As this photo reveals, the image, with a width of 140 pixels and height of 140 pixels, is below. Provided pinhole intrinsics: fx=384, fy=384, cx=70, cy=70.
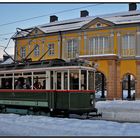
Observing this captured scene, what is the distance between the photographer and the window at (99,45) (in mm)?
36531

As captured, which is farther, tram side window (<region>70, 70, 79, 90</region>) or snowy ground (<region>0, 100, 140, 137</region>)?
tram side window (<region>70, 70, 79, 90</region>)

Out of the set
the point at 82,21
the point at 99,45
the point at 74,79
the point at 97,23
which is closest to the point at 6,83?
the point at 74,79

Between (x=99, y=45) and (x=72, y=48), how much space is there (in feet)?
11.9

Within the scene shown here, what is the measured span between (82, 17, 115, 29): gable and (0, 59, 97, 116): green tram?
18.7 meters

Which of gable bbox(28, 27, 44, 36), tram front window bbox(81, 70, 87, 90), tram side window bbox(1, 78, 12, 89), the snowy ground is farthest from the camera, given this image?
gable bbox(28, 27, 44, 36)

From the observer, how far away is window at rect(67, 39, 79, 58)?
1523 inches

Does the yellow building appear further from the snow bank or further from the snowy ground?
the snowy ground

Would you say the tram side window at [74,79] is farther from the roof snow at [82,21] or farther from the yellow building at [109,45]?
the roof snow at [82,21]

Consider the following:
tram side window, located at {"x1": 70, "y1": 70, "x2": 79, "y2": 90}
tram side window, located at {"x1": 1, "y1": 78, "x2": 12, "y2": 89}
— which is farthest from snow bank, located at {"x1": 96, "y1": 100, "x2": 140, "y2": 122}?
tram side window, located at {"x1": 1, "y1": 78, "x2": 12, "y2": 89}

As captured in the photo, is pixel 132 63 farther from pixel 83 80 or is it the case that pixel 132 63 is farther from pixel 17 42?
pixel 83 80

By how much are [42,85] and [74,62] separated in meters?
1.87

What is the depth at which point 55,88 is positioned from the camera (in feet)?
57.0

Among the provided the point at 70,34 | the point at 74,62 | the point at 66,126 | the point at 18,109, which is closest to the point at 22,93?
the point at 18,109

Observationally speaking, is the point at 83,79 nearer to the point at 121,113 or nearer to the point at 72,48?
the point at 121,113
